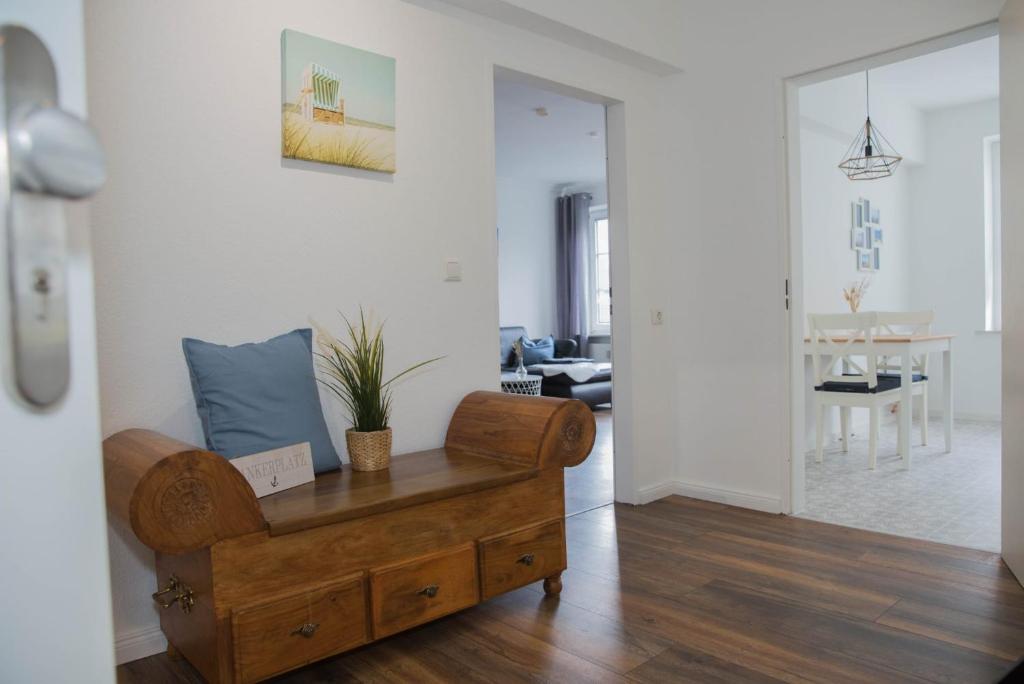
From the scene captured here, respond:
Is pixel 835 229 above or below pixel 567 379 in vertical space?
above

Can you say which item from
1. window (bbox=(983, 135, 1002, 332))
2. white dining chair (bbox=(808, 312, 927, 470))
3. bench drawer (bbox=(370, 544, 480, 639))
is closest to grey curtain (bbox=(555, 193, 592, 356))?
window (bbox=(983, 135, 1002, 332))

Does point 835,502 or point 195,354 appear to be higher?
point 195,354

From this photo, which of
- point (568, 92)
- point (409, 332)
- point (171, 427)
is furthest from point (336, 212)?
point (568, 92)

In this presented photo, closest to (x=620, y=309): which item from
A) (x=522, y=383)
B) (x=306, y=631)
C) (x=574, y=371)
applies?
(x=306, y=631)

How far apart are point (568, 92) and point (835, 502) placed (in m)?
2.39

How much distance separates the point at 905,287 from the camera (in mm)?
6344

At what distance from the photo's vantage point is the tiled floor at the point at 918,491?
299 cm

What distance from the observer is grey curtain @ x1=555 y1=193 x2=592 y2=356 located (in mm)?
8906

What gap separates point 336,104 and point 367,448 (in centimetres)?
115

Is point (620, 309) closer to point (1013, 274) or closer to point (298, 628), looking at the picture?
point (1013, 274)

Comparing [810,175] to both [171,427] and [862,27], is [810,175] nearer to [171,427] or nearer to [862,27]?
[862,27]

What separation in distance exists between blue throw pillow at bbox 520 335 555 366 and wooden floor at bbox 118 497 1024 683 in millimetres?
5000

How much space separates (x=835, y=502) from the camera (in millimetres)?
3432

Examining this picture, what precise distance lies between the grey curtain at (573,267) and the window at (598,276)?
11 centimetres
